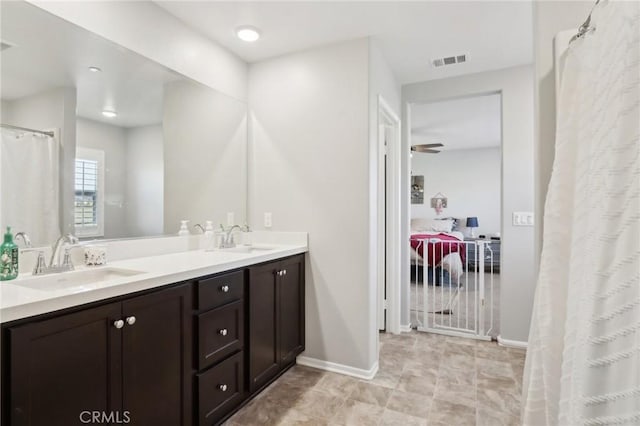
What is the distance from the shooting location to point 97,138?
74.3 inches

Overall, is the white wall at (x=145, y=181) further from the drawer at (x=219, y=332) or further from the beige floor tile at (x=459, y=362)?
the beige floor tile at (x=459, y=362)

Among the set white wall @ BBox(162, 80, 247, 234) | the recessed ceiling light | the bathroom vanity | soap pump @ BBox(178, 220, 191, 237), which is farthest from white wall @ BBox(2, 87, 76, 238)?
the recessed ceiling light

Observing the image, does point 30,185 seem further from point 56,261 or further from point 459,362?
point 459,362

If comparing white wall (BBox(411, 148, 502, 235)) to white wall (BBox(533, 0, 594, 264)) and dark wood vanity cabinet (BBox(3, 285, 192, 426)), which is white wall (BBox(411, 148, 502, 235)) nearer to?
white wall (BBox(533, 0, 594, 264))

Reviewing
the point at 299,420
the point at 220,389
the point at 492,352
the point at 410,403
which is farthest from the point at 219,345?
the point at 492,352

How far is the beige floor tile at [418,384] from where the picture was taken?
88.6 inches

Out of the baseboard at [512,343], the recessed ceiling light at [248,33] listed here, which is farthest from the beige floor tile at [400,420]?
the recessed ceiling light at [248,33]

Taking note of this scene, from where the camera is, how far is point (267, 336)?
86.4 inches

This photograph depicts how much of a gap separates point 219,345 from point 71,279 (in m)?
0.79

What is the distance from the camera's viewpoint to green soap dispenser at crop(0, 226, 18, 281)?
137 centimetres

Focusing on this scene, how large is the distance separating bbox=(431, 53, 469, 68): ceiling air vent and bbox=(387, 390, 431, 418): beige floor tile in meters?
2.68

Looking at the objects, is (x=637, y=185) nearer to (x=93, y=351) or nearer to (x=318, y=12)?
(x=93, y=351)

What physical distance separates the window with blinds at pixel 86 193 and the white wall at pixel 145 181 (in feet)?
0.63

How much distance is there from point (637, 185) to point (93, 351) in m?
1.75
